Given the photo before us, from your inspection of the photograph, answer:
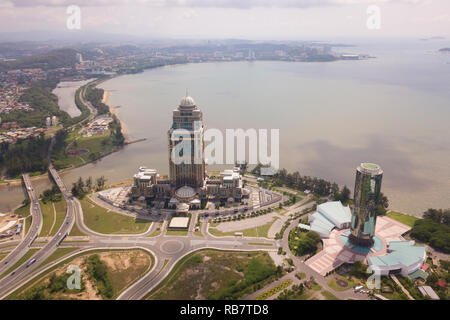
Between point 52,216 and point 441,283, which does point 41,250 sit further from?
point 441,283

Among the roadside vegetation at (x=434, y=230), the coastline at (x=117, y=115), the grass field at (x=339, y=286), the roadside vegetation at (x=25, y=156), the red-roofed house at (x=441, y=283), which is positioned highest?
the coastline at (x=117, y=115)

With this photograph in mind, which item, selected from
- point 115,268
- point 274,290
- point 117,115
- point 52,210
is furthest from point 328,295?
point 117,115

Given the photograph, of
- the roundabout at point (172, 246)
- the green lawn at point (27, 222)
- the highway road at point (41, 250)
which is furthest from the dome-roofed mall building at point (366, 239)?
the green lawn at point (27, 222)

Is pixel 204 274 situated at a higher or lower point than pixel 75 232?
lower

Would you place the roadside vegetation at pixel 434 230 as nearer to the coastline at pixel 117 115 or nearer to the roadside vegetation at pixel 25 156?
the coastline at pixel 117 115

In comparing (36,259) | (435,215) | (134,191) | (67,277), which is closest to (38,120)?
(134,191)

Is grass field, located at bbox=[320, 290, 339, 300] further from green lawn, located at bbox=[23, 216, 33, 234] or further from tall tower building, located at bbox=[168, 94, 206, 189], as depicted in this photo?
green lawn, located at bbox=[23, 216, 33, 234]

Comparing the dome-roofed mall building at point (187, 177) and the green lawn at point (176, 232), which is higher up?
the dome-roofed mall building at point (187, 177)
